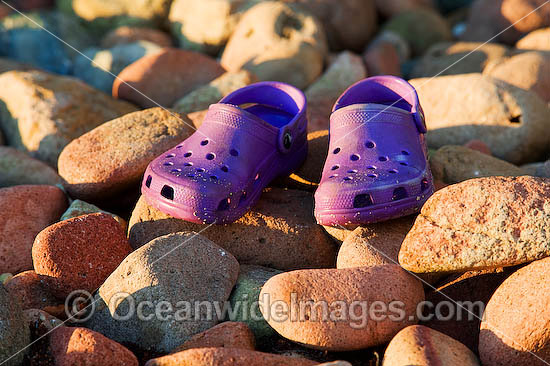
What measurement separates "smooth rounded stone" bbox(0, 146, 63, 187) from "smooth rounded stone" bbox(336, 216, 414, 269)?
6.04 ft

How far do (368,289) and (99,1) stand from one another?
18.1 feet

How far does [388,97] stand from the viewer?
3605 millimetres

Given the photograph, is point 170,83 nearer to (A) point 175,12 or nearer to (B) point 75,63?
Result: (B) point 75,63

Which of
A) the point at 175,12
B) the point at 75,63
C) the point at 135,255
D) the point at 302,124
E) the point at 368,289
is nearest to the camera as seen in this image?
the point at 368,289

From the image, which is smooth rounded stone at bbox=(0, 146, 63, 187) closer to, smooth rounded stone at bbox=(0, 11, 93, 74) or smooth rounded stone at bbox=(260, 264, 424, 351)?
smooth rounded stone at bbox=(260, 264, 424, 351)

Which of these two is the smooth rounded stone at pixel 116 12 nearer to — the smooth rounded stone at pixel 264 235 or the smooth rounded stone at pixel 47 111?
the smooth rounded stone at pixel 47 111

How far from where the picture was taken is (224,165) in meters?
3.13

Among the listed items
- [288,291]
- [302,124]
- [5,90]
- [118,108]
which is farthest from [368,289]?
[5,90]

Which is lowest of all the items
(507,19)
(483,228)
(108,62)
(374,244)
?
(108,62)

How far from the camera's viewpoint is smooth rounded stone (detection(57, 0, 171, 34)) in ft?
22.6

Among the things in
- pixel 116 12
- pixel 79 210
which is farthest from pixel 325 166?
pixel 116 12

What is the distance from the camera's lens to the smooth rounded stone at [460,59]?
5.86 meters

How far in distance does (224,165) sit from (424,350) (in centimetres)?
129

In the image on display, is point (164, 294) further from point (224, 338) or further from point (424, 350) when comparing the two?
point (424, 350)
